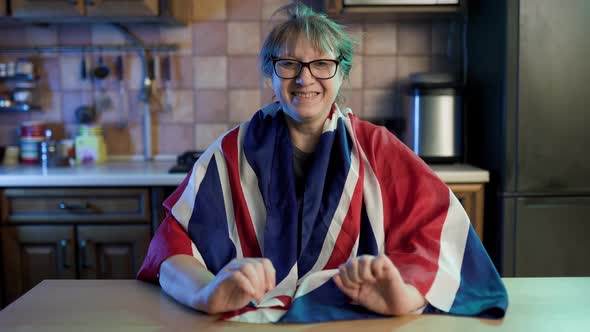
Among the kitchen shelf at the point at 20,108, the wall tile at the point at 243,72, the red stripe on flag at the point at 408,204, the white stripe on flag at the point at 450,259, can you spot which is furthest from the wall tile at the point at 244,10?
the white stripe on flag at the point at 450,259

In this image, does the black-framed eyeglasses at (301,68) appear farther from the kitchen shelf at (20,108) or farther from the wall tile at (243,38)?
the kitchen shelf at (20,108)

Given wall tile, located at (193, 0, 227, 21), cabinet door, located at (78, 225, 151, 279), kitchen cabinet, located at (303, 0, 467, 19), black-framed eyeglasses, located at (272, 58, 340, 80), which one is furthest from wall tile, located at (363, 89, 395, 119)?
black-framed eyeglasses, located at (272, 58, 340, 80)

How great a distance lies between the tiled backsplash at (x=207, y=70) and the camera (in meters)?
2.69

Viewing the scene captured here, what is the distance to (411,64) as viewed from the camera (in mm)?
2705

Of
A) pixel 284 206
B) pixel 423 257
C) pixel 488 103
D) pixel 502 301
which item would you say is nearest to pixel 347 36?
pixel 284 206

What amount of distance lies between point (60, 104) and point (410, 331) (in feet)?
7.74

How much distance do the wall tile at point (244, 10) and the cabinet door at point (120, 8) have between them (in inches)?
17.1

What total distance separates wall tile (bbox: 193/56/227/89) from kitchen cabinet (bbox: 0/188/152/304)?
718 millimetres

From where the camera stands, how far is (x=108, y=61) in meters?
2.73

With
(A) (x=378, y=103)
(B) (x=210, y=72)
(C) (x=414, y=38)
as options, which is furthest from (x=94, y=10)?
(C) (x=414, y=38)

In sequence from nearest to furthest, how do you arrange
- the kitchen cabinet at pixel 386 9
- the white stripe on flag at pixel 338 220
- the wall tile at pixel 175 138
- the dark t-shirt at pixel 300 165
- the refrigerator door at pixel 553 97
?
the white stripe on flag at pixel 338 220
the dark t-shirt at pixel 300 165
the refrigerator door at pixel 553 97
the kitchen cabinet at pixel 386 9
the wall tile at pixel 175 138

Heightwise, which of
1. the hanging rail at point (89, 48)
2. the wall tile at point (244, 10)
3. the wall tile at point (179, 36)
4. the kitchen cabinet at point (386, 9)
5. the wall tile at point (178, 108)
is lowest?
the wall tile at point (178, 108)

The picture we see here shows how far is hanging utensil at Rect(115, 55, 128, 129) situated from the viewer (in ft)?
8.90

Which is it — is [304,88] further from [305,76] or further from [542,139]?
[542,139]
